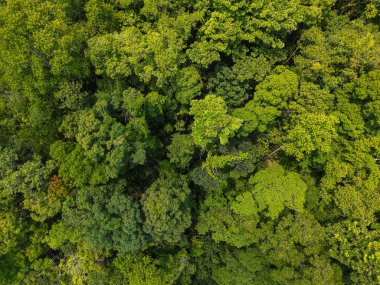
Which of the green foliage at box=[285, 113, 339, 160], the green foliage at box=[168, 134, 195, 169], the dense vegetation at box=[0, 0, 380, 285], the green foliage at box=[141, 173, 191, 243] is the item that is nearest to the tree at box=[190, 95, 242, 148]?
the dense vegetation at box=[0, 0, 380, 285]

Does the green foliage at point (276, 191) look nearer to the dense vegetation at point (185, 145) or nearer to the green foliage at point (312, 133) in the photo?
the dense vegetation at point (185, 145)

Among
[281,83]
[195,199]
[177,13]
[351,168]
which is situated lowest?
[195,199]

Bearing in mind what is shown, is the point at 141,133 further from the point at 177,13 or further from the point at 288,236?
the point at 288,236

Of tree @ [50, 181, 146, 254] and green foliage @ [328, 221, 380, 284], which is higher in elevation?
tree @ [50, 181, 146, 254]

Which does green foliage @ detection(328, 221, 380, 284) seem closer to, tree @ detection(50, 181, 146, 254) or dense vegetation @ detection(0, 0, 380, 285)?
dense vegetation @ detection(0, 0, 380, 285)

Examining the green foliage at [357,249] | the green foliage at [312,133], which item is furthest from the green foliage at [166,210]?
the green foliage at [357,249]

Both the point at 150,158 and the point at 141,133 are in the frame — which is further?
the point at 150,158

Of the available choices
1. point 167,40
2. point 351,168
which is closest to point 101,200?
point 167,40

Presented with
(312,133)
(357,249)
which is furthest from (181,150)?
(357,249)
